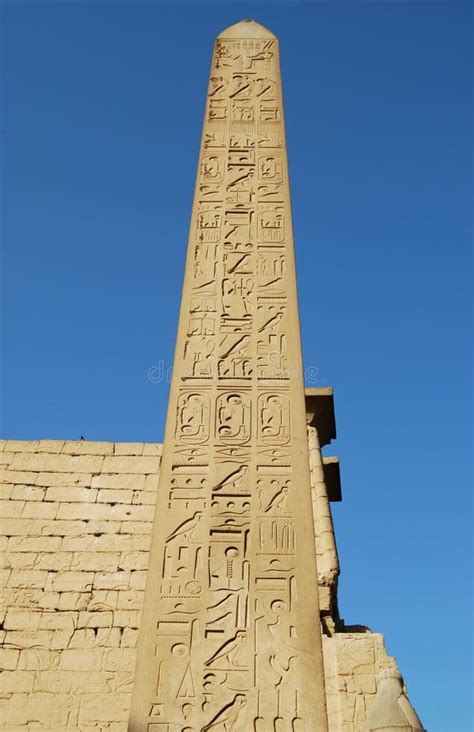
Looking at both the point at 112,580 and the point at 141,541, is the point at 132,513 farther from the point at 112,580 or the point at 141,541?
the point at 112,580

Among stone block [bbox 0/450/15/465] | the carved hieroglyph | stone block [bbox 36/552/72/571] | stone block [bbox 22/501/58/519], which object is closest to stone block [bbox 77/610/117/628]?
stone block [bbox 36/552/72/571]

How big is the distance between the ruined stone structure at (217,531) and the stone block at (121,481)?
0.01 meters

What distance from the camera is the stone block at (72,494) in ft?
23.0

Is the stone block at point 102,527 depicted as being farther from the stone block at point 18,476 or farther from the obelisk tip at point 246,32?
the obelisk tip at point 246,32

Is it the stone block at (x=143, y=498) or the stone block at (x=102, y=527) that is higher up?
the stone block at (x=143, y=498)

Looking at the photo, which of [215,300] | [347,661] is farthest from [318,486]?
[215,300]

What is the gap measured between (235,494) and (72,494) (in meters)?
3.62

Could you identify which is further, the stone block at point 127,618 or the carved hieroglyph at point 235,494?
the stone block at point 127,618

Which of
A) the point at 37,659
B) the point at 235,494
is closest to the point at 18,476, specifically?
the point at 37,659

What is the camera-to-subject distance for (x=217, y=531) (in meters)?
3.61

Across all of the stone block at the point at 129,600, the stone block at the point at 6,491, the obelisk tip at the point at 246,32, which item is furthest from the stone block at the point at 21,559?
the obelisk tip at the point at 246,32

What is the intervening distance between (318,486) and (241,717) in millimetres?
3932

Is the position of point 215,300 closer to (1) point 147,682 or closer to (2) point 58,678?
(1) point 147,682

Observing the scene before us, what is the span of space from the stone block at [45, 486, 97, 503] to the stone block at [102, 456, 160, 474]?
0.25 m
